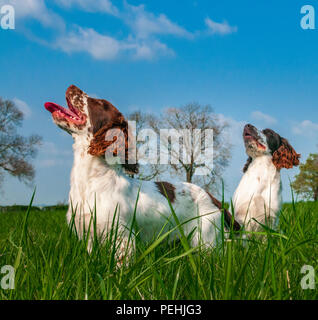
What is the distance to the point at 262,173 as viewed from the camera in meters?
5.26

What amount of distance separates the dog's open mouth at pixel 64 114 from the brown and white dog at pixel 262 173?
8.40 ft

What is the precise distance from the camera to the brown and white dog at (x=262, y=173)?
5.17 meters

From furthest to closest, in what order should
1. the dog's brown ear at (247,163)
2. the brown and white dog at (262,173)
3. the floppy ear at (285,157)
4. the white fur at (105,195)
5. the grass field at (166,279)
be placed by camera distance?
the dog's brown ear at (247,163)
the floppy ear at (285,157)
the brown and white dog at (262,173)
the white fur at (105,195)
the grass field at (166,279)

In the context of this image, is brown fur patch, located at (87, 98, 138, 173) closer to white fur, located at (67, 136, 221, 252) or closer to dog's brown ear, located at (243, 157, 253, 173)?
white fur, located at (67, 136, 221, 252)

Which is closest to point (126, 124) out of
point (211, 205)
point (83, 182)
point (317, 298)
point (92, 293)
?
point (83, 182)

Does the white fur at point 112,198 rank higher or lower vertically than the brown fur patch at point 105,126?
lower

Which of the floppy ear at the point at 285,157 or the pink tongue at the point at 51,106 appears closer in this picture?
the pink tongue at the point at 51,106

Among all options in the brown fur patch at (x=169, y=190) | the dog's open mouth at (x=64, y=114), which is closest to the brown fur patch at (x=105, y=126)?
the dog's open mouth at (x=64, y=114)

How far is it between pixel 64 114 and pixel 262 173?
10.2 ft

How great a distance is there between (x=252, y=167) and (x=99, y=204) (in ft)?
8.94

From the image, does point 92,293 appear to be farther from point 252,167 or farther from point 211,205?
point 252,167

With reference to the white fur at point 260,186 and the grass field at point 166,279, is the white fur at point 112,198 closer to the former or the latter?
the grass field at point 166,279

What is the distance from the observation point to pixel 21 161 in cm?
2538
